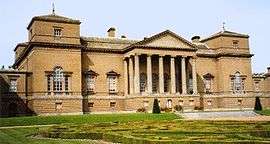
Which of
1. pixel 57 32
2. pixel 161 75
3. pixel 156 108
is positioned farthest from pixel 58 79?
pixel 161 75

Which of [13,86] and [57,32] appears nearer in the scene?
[13,86]

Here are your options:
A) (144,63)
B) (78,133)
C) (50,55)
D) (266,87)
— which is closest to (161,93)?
(144,63)

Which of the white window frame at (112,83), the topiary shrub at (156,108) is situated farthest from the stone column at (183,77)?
the white window frame at (112,83)

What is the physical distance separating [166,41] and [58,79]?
51.3 ft

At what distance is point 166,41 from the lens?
2192 inches

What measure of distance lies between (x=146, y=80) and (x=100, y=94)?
6.76 metres

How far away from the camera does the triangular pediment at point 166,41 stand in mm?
54381

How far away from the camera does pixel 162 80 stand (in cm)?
5416

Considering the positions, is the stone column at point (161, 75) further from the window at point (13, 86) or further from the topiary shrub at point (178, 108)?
the window at point (13, 86)

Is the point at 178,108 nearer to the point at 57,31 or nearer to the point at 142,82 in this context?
the point at 142,82

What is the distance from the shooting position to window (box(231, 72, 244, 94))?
6312 cm

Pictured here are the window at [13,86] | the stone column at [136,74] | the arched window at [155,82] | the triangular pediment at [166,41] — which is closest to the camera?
the window at [13,86]

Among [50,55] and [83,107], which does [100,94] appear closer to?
[83,107]

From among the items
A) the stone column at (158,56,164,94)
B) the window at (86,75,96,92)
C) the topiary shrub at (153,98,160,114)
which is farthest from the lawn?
the window at (86,75,96,92)
